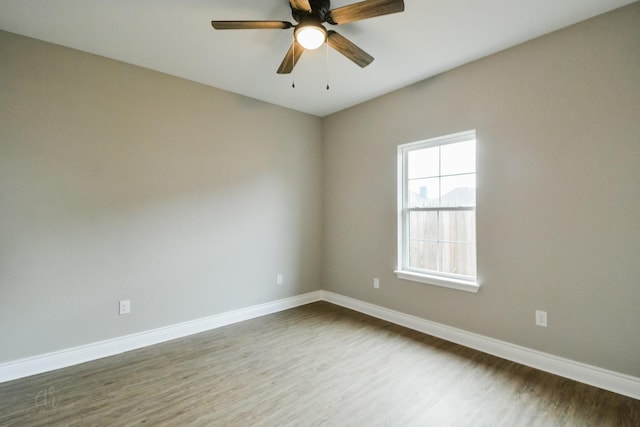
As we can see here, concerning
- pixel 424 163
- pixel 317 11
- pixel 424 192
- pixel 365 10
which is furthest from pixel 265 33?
pixel 424 192

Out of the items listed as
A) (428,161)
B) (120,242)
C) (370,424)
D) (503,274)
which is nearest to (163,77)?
(120,242)

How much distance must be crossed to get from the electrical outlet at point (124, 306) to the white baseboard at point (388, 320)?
238mm

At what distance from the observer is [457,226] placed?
298cm

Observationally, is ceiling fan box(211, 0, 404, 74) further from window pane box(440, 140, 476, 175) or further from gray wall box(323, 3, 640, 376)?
window pane box(440, 140, 476, 175)

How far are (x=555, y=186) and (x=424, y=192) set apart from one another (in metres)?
1.20

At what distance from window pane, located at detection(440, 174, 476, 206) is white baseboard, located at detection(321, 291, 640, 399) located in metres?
1.27

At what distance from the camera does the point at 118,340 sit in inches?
106

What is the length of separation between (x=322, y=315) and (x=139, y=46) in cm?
338

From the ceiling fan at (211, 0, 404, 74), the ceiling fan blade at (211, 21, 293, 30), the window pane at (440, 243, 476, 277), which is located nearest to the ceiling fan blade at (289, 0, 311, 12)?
the ceiling fan at (211, 0, 404, 74)

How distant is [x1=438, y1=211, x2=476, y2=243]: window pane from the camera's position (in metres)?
2.87

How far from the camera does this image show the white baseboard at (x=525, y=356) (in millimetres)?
2045

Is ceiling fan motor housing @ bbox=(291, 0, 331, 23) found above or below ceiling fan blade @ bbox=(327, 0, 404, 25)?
above

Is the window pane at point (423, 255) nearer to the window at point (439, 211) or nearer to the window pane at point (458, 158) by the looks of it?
the window at point (439, 211)

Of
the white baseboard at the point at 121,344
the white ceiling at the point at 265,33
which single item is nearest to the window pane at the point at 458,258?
the white ceiling at the point at 265,33
